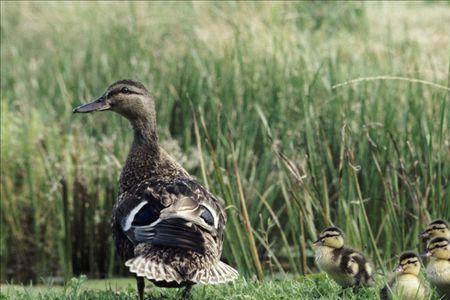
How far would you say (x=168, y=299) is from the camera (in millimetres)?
6141

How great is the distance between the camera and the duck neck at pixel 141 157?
637cm

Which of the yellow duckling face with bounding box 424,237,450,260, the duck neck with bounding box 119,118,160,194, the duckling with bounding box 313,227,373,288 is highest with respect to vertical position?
the duck neck with bounding box 119,118,160,194

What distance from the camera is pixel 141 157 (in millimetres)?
6484

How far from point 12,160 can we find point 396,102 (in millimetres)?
3594

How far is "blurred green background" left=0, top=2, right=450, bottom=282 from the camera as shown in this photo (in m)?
7.20

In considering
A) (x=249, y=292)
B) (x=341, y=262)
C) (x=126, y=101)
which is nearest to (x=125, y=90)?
(x=126, y=101)

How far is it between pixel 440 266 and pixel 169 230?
1434 millimetres

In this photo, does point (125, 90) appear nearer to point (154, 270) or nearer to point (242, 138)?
point (154, 270)

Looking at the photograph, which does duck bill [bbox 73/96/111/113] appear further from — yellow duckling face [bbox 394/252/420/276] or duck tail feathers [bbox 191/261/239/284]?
yellow duckling face [bbox 394/252/420/276]

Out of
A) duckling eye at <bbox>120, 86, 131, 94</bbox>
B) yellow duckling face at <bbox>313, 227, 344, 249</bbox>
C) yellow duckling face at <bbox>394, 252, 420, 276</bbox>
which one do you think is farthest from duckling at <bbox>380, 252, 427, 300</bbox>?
duckling eye at <bbox>120, 86, 131, 94</bbox>

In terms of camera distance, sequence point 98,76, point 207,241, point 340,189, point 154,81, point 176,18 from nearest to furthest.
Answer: point 207,241, point 340,189, point 154,81, point 98,76, point 176,18

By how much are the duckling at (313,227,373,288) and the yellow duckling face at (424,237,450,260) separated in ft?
1.61

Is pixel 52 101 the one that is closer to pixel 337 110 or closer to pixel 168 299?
pixel 337 110

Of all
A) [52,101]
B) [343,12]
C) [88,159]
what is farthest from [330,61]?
[343,12]
